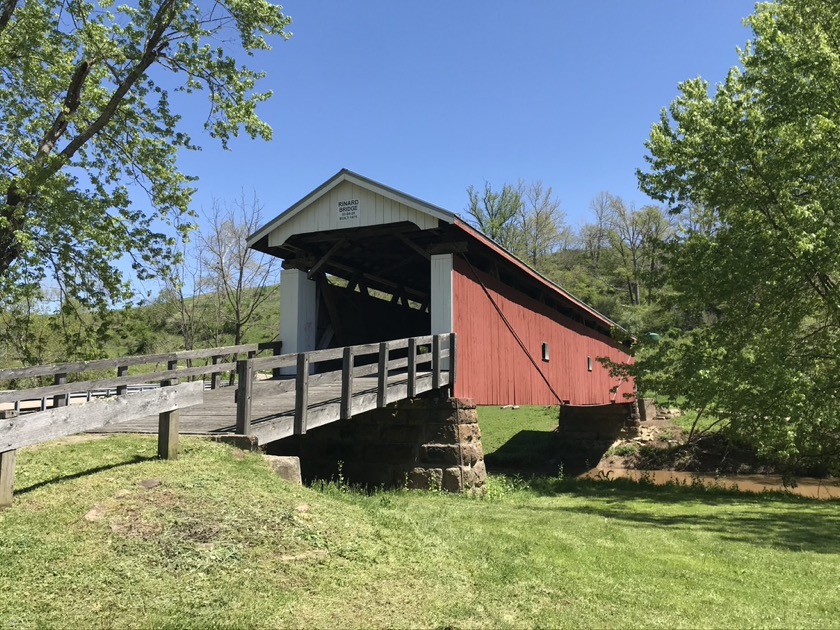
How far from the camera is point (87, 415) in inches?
188

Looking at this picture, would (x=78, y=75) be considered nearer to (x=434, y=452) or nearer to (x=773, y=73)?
(x=434, y=452)

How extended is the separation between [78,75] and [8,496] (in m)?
9.50

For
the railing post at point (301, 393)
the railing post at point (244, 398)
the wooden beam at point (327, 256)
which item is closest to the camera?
the railing post at point (244, 398)

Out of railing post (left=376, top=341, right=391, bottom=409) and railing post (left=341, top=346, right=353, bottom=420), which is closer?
railing post (left=341, top=346, right=353, bottom=420)

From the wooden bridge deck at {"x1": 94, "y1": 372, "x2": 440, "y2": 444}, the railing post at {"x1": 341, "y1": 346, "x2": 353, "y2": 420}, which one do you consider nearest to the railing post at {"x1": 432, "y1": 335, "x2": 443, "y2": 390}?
the wooden bridge deck at {"x1": 94, "y1": 372, "x2": 440, "y2": 444}

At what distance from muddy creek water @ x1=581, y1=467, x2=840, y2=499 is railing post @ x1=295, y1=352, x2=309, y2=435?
11.8 metres

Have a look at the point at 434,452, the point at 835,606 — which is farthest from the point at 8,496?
the point at 434,452

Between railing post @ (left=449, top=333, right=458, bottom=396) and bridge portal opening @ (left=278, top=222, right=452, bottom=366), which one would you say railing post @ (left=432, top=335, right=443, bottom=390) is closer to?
railing post @ (left=449, top=333, right=458, bottom=396)

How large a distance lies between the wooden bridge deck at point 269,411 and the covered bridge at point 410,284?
1.92m

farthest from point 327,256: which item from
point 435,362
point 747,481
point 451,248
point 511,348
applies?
point 747,481

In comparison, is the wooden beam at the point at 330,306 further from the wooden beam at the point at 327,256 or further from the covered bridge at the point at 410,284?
the wooden beam at the point at 327,256

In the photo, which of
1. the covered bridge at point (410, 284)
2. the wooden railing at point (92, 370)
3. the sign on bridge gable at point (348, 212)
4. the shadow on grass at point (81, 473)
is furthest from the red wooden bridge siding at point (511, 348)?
the shadow on grass at point (81, 473)

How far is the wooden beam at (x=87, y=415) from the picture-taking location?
4.29 meters

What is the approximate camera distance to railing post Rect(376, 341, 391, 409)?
8.55m
